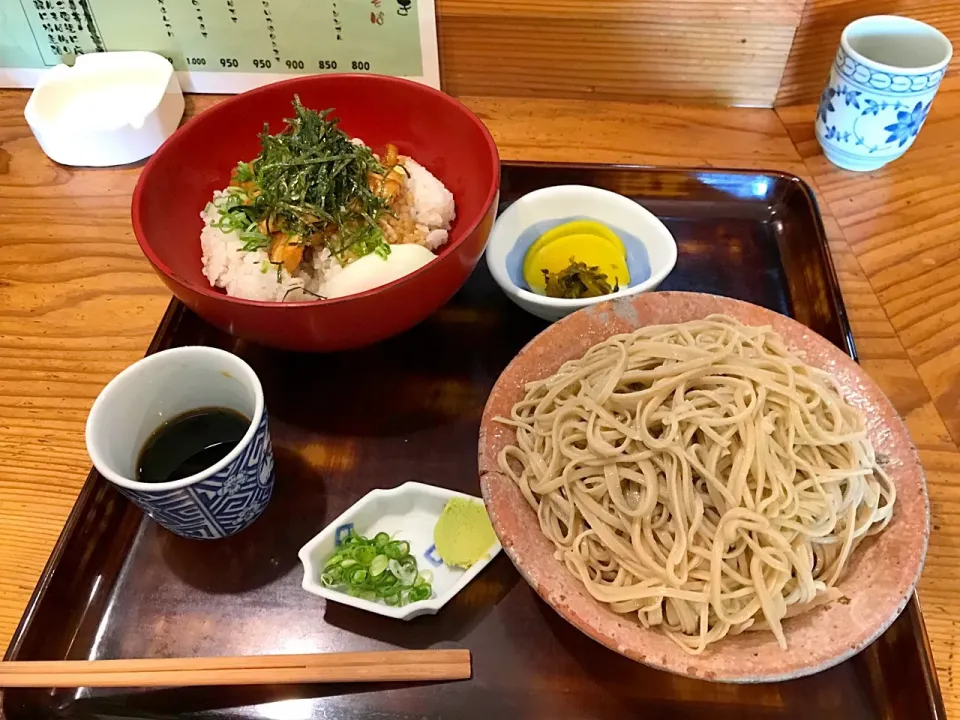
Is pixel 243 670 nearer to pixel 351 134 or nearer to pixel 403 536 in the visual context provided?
pixel 403 536

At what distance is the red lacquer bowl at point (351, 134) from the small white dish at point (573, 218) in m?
0.11

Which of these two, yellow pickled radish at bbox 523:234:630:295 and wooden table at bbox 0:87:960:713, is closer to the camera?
wooden table at bbox 0:87:960:713

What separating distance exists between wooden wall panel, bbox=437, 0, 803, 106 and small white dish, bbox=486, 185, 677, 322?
A: 17.3 inches

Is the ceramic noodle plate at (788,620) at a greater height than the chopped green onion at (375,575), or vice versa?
the ceramic noodle plate at (788,620)

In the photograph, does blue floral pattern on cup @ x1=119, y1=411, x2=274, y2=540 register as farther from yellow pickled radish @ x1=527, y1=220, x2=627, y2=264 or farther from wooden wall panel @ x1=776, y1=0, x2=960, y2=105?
wooden wall panel @ x1=776, y1=0, x2=960, y2=105

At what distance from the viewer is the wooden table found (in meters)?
1.18

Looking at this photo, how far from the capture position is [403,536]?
1145 millimetres

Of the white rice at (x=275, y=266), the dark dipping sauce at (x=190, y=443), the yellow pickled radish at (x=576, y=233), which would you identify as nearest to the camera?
the dark dipping sauce at (x=190, y=443)

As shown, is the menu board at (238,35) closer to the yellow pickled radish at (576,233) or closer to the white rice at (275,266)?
the white rice at (275,266)

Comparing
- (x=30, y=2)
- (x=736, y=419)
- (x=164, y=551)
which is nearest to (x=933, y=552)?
(x=736, y=419)

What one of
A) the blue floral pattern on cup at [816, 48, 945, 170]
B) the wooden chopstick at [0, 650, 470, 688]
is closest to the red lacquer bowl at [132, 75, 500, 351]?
the wooden chopstick at [0, 650, 470, 688]

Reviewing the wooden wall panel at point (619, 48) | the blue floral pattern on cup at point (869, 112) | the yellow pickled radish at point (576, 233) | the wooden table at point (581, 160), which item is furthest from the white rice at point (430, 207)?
the blue floral pattern on cup at point (869, 112)

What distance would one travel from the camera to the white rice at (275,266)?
4.17 feet

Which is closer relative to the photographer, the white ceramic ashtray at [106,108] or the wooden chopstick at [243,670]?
the wooden chopstick at [243,670]
